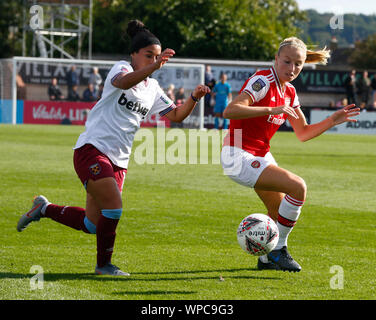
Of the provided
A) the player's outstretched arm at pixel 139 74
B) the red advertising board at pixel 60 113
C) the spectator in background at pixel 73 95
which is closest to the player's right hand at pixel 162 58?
the player's outstretched arm at pixel 139 74

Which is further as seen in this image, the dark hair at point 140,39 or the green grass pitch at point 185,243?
the dark hair at point 140,39

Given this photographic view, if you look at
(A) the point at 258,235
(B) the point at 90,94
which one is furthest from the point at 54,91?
(A) the point at 258,235

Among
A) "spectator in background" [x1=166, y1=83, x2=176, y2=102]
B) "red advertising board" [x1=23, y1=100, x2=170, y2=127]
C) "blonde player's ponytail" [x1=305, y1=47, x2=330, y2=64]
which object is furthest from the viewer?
"red advertising board" [x1=23, y1=100, x2=170, y2=127]

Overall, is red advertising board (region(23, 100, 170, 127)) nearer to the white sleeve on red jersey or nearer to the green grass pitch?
the green grass pitch

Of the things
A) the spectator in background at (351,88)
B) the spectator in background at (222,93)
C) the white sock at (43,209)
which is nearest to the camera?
the white sock at (43,209)

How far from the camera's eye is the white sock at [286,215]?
6293mm

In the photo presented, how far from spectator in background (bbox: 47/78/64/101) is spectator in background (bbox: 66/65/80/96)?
0.46 meters

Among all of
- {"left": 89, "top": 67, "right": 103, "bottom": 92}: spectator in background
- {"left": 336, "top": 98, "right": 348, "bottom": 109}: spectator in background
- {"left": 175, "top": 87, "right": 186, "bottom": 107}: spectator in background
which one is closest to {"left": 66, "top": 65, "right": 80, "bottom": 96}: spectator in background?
{"left": 89, "top": 67, "right": 103, "bottom": 92}: spectator in background

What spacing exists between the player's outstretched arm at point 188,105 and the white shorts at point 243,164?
0.49 meters

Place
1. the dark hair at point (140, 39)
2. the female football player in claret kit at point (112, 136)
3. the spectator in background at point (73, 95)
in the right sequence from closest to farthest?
the female football player in claret kit at point (112, 136), the dark hair at point (140, 39), the spectator in background at point (73, 95)

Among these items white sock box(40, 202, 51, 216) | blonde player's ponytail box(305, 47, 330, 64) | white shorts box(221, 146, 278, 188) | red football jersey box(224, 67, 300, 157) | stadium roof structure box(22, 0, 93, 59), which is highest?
stadium roof structure box(22, 0, 93, 59)

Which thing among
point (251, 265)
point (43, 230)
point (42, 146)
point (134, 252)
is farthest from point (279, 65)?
point (42, 146)

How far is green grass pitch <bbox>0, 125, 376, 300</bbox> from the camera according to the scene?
17.9ft

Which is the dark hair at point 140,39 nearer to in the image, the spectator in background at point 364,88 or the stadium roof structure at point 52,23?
the spectator in background at point 364,88
